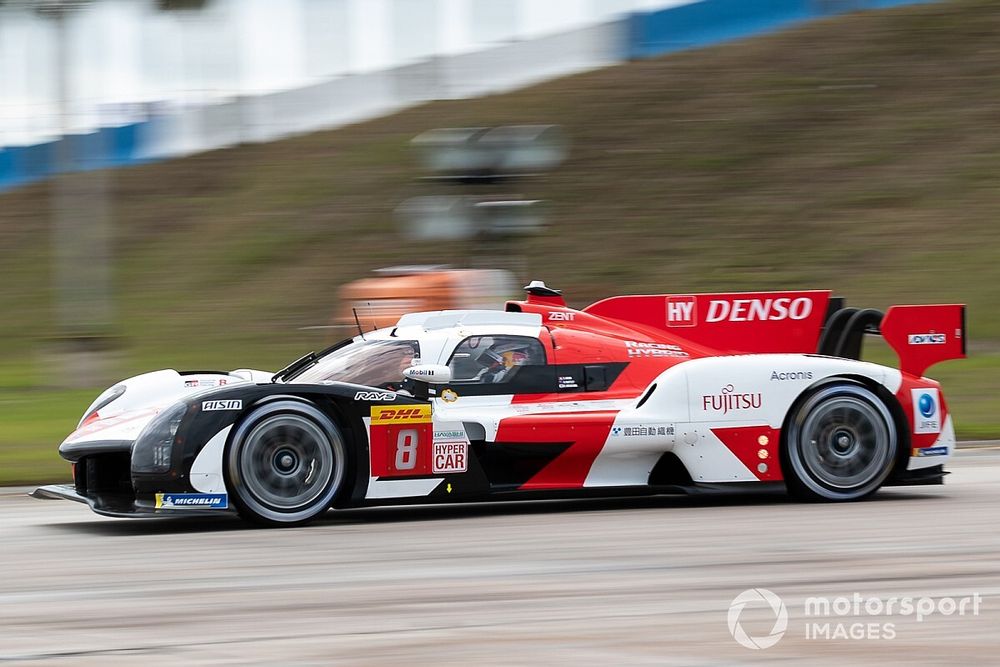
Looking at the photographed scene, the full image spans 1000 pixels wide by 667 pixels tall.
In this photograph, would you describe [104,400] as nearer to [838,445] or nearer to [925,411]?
[838,445]

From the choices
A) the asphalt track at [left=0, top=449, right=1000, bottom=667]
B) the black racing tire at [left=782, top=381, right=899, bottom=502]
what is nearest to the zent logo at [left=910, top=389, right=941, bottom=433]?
the black racing tire at [left=782, top=381, right=899, bottom=502]

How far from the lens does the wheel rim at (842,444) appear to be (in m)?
7.96

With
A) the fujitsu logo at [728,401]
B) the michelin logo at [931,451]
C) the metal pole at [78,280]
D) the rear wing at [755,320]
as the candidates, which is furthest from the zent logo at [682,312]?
the metal pole at [78,280]

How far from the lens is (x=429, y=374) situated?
7.54 meters

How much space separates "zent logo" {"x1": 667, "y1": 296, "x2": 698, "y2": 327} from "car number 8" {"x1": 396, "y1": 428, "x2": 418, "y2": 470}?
215cm

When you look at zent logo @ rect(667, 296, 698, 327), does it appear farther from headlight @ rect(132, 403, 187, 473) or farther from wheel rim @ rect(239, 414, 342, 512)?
headlight @ rect(132, 403, 187, 473)

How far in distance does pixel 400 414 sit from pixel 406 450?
21 centimetres

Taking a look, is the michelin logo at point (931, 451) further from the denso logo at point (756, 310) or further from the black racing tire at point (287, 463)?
the black racing tire at point (287, 463)

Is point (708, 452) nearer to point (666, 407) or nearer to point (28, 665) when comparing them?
point (666, 407)

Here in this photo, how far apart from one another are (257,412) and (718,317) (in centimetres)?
323

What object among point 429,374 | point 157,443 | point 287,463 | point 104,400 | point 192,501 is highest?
point 429,374

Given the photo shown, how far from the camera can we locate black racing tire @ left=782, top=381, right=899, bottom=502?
7.95 m

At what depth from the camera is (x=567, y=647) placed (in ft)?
14.7

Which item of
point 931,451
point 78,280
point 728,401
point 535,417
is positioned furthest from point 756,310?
point 78,280
